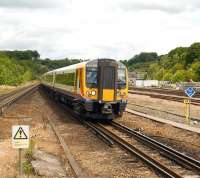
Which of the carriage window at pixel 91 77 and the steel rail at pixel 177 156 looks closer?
the steel rail at pixel 177 156

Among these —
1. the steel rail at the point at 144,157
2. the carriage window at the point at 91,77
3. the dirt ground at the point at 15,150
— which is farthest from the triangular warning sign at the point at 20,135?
the carriage window at the point at 91,77

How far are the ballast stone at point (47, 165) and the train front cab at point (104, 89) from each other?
8.63 meters

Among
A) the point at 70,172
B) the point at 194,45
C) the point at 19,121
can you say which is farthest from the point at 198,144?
the point at 194,45

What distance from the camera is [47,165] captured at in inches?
Result: 493

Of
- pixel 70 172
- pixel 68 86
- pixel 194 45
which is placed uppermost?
pixel 194 45

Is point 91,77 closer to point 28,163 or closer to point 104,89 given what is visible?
point 104,89

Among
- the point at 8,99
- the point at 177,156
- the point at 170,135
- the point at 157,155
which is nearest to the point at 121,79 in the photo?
the point at 170,135

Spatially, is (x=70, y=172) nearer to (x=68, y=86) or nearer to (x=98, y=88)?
(x=98, y=88)

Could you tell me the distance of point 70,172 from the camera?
39.7 ft

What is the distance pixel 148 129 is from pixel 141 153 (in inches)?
283

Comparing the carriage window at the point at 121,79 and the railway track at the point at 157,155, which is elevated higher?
the carriage window at the point at 121,79

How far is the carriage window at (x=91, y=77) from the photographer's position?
2333cm

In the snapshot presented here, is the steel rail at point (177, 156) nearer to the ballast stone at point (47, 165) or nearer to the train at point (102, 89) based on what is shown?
the ballast stone at point (47, 165)

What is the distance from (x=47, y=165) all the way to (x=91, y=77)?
1132cm
